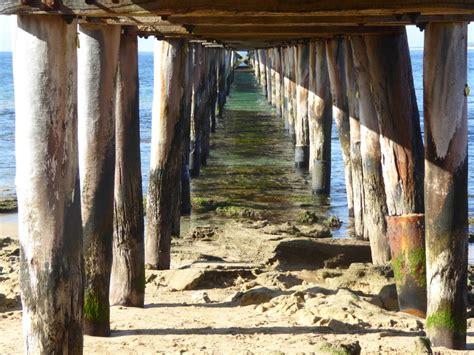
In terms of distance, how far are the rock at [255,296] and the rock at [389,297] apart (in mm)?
773

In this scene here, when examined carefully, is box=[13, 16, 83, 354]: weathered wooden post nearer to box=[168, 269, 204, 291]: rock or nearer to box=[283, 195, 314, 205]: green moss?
box=[168, 269, 204, 291]: rock

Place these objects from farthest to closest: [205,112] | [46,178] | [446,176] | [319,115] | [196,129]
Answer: [205,112], [196,129], [319,115], [446,176], [46,178]

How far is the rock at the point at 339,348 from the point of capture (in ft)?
16.8

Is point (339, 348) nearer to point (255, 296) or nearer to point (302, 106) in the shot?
point (255, 296)

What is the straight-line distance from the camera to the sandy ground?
19.0ft

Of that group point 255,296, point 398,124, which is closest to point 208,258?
point 255,296

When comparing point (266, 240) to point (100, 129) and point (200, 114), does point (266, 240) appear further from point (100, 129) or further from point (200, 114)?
point (200, 114)

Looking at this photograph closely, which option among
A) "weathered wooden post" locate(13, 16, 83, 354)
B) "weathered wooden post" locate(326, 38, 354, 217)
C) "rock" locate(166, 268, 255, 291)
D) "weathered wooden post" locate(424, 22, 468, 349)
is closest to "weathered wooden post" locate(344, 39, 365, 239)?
"weathered wooden post" locate(326, 38, 354, 217)

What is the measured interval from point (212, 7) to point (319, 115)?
10136mm

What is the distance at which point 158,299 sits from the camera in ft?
24.0

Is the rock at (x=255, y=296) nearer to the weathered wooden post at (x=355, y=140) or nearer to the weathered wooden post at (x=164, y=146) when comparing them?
the weathered wooden post at (x=164, y=146)

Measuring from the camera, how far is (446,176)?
5762 millimetres

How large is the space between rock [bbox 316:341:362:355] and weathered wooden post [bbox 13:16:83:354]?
1.32 metres

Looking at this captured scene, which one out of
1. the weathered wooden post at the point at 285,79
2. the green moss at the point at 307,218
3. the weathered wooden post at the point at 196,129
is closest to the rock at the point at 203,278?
the green moss at the point at 307,218
